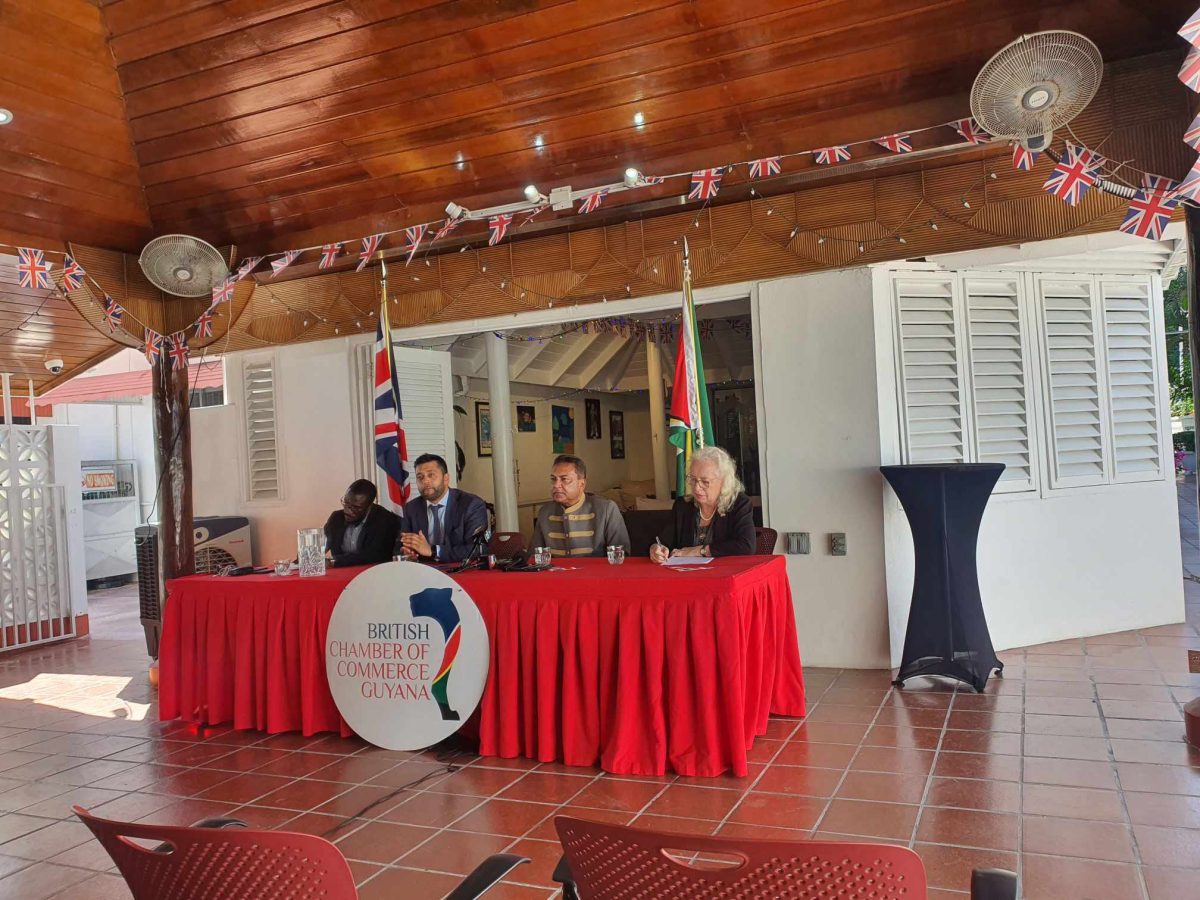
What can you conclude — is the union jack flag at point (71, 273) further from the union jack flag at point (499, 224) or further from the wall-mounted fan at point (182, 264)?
the union jack flag at point (499, 224)

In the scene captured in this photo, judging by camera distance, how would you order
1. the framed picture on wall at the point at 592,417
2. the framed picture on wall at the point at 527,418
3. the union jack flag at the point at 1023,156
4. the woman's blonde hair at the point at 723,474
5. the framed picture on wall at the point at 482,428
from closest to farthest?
the union jack flag at the point at 1023,156, the woman's blonde hair at the point at 723,474, the framed picture on wall at the point at 482,428, the framed picture on wall at the point at 527,418, the framed picture on wall at the point at 592,417

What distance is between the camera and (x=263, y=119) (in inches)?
209

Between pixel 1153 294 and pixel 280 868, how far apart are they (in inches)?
261

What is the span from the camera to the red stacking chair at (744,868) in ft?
4.04

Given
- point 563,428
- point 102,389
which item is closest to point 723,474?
point 563,428

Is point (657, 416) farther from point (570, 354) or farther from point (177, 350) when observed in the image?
point (177, 350)

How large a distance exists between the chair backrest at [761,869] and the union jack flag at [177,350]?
6.07m

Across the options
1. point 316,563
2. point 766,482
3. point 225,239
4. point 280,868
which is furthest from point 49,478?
point 280,868

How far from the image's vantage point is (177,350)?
643 centimetres

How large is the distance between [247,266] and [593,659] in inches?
166

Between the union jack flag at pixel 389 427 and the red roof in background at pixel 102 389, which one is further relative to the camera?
the red roof in background at pixel 102 389

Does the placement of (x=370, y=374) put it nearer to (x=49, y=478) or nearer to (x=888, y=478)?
(x=49, y=478)

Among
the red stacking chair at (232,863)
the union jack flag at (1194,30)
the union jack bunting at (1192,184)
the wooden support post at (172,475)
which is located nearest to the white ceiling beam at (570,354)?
the wooden support post at (172,475)

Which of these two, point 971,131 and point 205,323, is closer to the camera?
point 971,131
